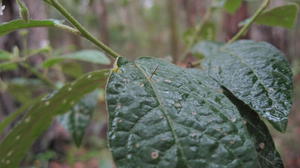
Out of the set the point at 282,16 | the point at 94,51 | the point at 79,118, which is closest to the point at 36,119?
the point at 79,118

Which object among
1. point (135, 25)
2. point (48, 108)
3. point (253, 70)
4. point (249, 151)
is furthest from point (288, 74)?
point (135, 25)

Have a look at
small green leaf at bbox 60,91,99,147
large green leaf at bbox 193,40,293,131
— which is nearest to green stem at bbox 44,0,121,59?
large green leaf at bbox 193,40,293,131

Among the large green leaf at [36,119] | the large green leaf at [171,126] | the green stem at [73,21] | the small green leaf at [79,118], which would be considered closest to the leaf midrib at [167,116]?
the large green leaf at [171,126]

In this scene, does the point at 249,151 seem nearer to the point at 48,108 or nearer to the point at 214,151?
the point at 214,151

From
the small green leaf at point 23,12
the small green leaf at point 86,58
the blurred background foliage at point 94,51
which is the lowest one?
the blurred background foliage at point 94,51

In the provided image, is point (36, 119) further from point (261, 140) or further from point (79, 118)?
point (261, 140)

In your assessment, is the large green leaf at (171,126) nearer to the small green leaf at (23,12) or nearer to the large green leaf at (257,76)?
the large green leaf at (257,76)
